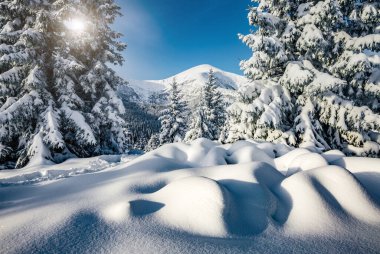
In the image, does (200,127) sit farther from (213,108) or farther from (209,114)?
(213,108)

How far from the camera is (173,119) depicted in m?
28.9

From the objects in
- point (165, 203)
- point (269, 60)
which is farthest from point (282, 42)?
point (165, 203)

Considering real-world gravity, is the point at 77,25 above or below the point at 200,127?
above

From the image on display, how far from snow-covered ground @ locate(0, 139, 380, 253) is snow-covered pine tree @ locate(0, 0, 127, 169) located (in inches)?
295

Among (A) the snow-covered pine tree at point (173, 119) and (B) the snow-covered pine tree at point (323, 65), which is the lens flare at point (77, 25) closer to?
(B) the snow-covered pine tree at point (323, 65)

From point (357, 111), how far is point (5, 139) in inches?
531

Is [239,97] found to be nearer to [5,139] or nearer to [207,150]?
[207,150]

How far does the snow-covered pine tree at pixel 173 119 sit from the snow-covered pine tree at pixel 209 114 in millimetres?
1358

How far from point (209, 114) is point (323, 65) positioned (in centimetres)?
1878

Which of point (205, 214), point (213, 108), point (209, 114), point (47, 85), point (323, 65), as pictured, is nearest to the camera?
point (205, 214)

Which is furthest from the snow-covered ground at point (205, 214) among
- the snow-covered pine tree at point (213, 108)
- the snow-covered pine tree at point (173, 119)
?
the snow-covered pine tree at point (173, 119)

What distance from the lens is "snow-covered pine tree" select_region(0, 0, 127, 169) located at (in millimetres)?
10023

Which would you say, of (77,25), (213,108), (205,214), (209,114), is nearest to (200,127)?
(209,114)

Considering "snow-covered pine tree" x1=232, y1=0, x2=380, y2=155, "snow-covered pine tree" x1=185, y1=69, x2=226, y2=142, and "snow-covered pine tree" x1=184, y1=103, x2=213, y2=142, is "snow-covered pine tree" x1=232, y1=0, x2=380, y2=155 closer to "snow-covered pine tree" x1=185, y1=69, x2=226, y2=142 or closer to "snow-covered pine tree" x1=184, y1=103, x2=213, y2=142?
"snow-covered pine tree" x1=184, y1=103, x2=213, y2=142
